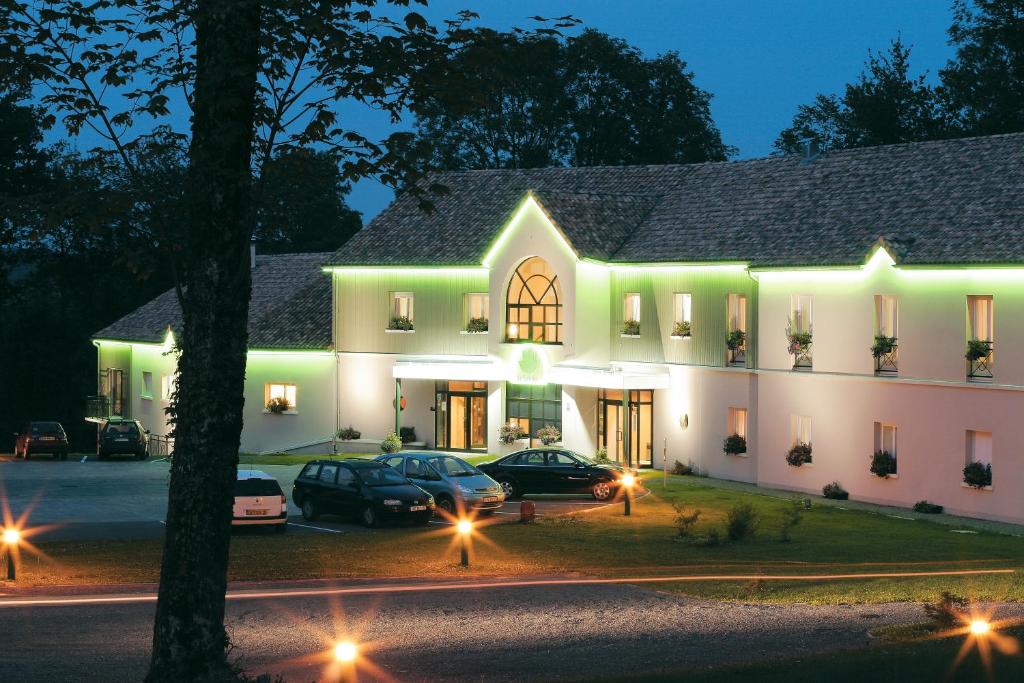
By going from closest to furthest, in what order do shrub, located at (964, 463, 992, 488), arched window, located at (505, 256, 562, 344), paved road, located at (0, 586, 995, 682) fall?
1. paved road, located at (0, 586, 995, 682)
2. shrub, located at (964, 463, 992, 488)
3. arched window, located at (505, 256, 562, 344)

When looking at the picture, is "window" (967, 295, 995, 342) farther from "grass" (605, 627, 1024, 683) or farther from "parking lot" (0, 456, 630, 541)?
"grass" (605, 627, 1024, 683)

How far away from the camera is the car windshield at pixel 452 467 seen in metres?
38.5

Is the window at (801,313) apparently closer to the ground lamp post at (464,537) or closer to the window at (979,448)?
the window at (979,448)

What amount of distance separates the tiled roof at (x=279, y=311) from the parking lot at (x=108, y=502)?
711 centimetres

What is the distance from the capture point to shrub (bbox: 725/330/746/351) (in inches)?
1886

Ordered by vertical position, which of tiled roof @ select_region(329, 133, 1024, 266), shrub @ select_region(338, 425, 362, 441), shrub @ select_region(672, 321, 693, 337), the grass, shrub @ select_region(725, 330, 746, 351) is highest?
tiled roof @ select_region(329, 133, 1024, 266)

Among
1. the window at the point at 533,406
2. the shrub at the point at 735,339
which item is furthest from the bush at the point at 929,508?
the window at the point at 533,406

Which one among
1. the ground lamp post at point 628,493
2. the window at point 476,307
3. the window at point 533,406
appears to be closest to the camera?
the ground lamp post at point 628,493

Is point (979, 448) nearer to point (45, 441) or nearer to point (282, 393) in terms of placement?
point (282, 393)

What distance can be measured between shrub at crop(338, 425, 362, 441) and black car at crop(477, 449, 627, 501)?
15892mm

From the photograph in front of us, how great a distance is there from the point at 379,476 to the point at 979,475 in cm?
1573

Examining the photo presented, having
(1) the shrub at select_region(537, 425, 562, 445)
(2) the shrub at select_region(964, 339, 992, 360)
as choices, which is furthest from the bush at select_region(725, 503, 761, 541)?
(1) the shrub at select_region(537, 425, 562, 445)

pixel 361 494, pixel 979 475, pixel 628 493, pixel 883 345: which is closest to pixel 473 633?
pixel 361 494

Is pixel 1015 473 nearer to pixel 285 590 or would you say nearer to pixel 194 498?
pixel 285 590
